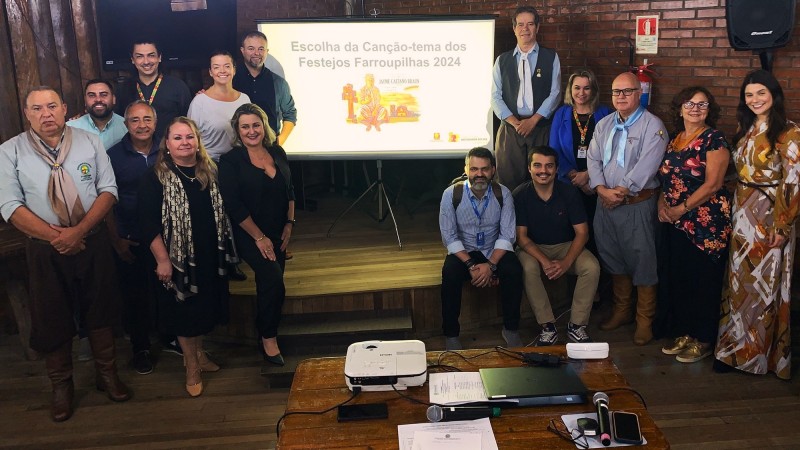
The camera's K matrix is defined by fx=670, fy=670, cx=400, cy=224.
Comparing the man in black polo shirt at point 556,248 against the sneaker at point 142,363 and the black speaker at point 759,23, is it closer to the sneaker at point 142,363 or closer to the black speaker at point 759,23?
the black speaker at point 759,23

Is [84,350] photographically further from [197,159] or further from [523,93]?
[523,93]

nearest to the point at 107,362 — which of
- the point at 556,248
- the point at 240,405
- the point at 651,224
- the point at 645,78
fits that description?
the point at 240,405

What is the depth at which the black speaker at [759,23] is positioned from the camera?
3588 mm

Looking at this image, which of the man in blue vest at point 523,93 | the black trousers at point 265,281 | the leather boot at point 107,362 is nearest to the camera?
the leather boot at point 107,362

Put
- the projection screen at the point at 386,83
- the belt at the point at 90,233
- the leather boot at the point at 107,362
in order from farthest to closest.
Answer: the projection screen at the point at 386,83
the leather boot at the point at 107,362
the belt at the point at 90,233

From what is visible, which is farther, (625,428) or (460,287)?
(460,287)

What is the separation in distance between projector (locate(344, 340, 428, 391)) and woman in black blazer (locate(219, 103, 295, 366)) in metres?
1.24

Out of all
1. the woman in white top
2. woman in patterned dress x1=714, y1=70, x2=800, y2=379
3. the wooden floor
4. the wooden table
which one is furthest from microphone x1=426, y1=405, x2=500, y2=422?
the woman in white top

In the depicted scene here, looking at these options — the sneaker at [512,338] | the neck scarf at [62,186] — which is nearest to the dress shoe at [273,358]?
the neck scarf at [62,186]

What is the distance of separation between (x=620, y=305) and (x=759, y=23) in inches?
69.2

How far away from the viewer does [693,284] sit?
3.62 metres

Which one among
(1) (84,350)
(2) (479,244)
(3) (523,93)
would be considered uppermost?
(3) (523,93)

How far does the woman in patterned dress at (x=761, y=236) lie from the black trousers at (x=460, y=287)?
3.52 feet

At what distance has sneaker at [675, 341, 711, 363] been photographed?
3.62 meters
